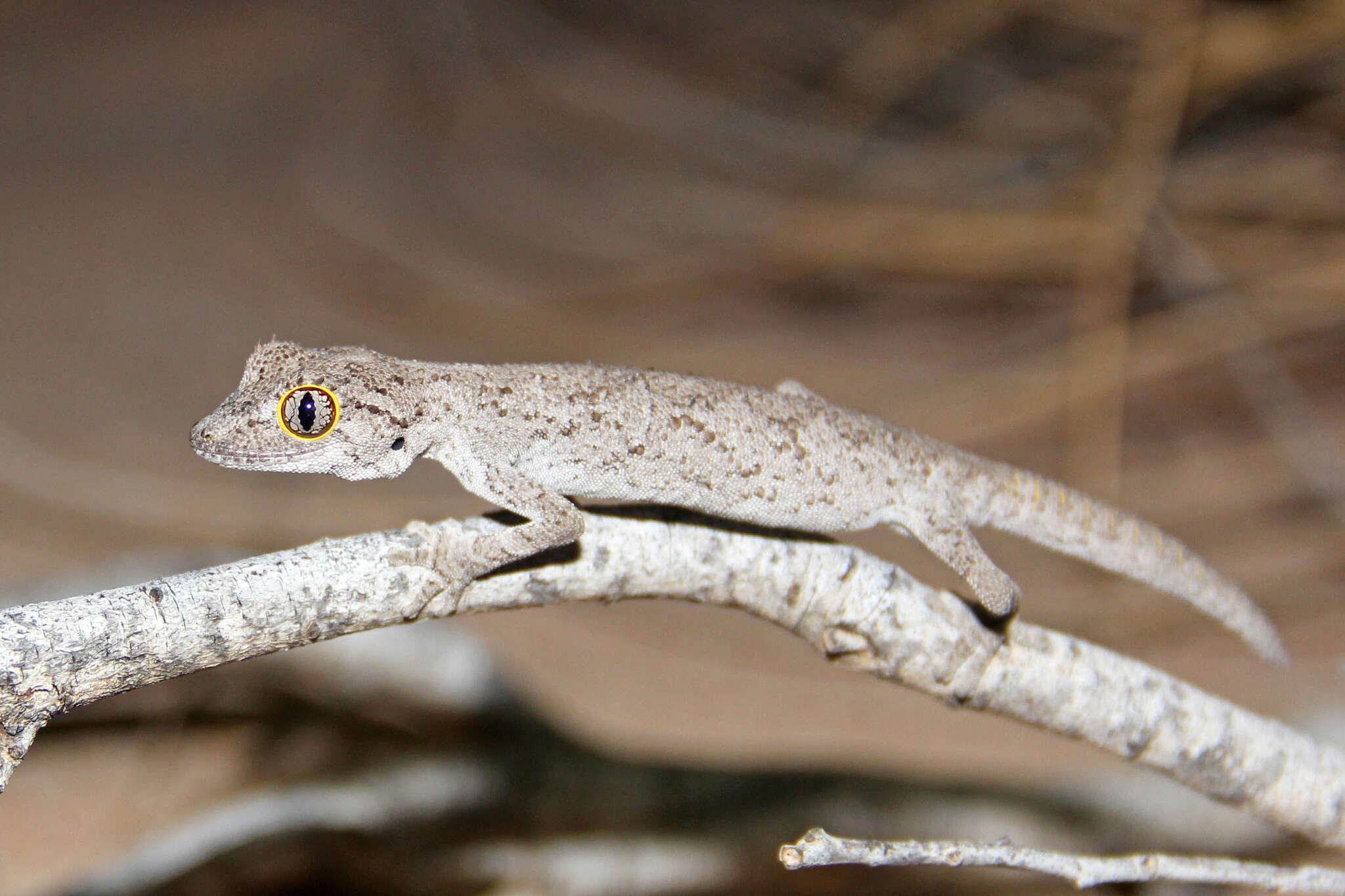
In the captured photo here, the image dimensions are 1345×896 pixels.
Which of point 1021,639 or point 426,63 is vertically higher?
point 426,63

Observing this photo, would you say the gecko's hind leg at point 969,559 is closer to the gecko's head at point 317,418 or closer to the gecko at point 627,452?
the gecko at point 627,452

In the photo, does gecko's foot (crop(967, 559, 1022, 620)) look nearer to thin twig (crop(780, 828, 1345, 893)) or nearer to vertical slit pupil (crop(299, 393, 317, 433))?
thin twig (crop(780, 828, 1345, 893))

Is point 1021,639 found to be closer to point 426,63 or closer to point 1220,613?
point 1220,613

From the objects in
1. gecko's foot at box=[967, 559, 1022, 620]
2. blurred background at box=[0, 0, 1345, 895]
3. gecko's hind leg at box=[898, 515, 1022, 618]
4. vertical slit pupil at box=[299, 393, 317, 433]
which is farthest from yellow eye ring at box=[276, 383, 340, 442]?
gecko's foot at box=[967, 559, 1022, 620]

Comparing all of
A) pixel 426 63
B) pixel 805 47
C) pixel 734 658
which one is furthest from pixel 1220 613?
pixel 426 63

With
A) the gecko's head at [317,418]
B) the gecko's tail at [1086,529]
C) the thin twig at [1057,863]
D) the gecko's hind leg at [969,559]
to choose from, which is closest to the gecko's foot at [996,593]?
the gecko's hind leg at [969,559]
